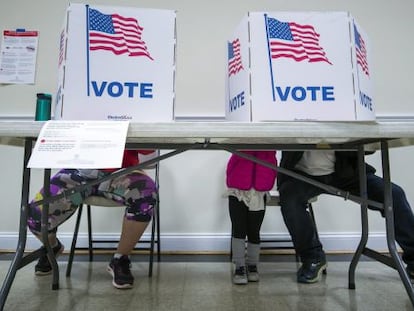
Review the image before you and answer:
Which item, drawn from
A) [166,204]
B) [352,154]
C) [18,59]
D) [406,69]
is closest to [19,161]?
[18,59]

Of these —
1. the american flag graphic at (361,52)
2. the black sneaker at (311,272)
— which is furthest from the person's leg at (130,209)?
the american flag graphic at (361,52)

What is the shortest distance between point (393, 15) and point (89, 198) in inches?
92.7

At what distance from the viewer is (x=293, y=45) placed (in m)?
0.70

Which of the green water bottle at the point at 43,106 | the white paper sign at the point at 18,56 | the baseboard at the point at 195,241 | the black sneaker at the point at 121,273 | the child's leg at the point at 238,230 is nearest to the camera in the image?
the green water bottle at the point at 43,106

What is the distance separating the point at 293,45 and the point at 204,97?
1.31 m

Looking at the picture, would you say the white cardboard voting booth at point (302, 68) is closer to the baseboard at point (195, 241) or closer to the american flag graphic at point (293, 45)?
the american flag graphic at point (293, 45)

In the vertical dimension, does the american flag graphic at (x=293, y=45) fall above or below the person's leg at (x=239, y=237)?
above

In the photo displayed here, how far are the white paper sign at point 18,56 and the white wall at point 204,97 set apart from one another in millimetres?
45

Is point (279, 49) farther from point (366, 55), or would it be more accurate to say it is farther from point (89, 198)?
point (89, 198)

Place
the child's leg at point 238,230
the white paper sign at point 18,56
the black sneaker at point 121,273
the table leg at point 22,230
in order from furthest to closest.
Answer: the white paper sign at point 18,56 < the child's leg at point 238,230 < the black sneaker at point 121,273 < the table leg at point 22,230

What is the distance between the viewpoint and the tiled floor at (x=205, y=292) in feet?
3.31

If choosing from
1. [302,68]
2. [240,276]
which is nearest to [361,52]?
[302,68]

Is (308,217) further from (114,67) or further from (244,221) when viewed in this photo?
(114,67)

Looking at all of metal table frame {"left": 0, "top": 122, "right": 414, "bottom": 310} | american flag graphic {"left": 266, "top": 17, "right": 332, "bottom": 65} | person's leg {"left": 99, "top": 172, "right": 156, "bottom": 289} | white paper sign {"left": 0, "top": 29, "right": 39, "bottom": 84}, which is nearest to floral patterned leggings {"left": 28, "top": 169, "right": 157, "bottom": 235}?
person's leg {"left": 99, "top": 172, "right": 156, "bottom": 289}
